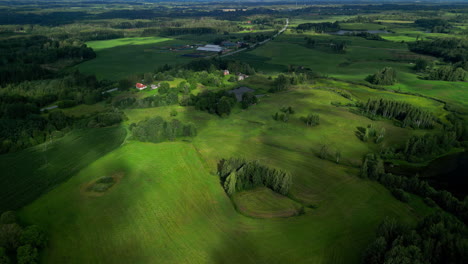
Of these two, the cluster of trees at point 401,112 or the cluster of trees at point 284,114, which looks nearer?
the cluster of trees at point 401,112

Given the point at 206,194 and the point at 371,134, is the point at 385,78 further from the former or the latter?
the point at 206,194

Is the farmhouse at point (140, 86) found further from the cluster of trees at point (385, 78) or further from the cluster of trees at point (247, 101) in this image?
the cluster of trees at point (385, 78)

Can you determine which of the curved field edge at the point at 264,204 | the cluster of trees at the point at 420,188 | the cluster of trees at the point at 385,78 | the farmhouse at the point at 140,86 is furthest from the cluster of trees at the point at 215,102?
the cluster of trees at the point at 385,78

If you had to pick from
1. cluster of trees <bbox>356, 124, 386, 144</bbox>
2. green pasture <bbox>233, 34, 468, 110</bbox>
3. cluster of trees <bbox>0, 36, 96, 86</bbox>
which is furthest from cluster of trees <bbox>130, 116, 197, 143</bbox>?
green pasture <bbox>233, 34, 468, 110</bbox>

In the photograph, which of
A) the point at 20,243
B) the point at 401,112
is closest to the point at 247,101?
the point at 401,112

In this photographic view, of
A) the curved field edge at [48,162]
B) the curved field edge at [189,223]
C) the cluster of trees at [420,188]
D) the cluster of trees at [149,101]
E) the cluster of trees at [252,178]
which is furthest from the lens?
the cluster of trees at [149,101]

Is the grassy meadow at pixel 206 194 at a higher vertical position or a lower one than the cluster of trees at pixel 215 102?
lower

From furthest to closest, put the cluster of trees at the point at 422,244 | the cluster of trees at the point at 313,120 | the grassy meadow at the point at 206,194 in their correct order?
the cluster of trees at the point at 313,120 < the grassy meadow at the point at 206,194 < the cluster of trees at the point at 422,244
